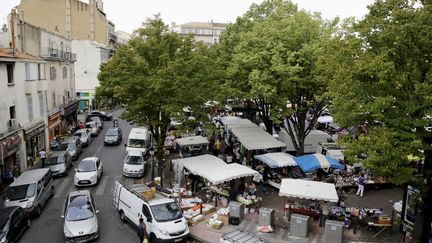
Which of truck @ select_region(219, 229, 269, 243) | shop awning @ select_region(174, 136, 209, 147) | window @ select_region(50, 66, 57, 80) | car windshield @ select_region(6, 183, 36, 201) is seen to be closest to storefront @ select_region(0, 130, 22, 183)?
car windshield @ select_region(6, 183, 36, 201)

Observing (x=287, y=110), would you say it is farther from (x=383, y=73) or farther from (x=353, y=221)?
(x=383, y=73)

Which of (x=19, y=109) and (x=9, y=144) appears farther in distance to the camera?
(x=19, y=109)

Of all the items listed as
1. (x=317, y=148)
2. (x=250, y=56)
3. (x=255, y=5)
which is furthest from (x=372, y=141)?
(x=255, y=5)

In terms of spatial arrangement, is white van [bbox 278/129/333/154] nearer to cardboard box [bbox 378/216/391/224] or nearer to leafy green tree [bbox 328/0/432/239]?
cardboard box [bbox 378/216/391/224]

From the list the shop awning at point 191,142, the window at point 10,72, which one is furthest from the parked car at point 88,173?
the window at point 10,72

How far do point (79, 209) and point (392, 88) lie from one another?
14700mm

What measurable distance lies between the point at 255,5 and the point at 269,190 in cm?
2007

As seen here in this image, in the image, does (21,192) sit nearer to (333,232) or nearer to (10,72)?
(10,72)

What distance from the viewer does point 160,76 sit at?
2267 cm

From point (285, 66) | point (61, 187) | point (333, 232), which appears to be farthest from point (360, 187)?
point (61, 187)

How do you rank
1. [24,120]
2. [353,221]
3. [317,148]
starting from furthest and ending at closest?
1. [317,148]
2. [24,120]
3. [353,221]

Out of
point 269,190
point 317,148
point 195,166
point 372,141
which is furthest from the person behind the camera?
point 317,148

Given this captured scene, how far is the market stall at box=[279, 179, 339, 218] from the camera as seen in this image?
17859 mm

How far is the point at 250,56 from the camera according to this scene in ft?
82.5
